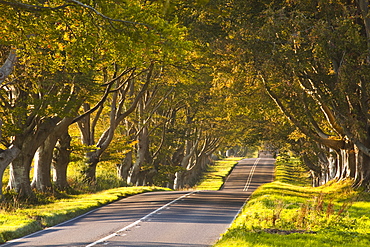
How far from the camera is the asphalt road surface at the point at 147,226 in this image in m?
12.9

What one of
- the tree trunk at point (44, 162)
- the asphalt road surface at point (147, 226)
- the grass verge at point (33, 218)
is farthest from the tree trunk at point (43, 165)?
the asphalt road surface at point (147, 226)

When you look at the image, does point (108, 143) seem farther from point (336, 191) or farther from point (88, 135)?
point (336, 191)

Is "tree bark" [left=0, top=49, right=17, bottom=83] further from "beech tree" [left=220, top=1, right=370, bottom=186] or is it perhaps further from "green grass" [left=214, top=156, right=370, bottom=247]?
"green grass" [left=214, top=156, right=370, bottom=247]

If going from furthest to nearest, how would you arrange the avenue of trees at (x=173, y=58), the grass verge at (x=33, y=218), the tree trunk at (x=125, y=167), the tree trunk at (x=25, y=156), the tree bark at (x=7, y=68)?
the tree trunk at (x=125, y=167) < the tree trunk at (x=25, y=156) < the tree bark at (x=7, y=68) < the avenue of trees at (x=173, y=58) < the grass verge at (x=33, y=218)

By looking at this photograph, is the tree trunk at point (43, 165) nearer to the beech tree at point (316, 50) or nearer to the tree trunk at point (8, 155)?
the tree trunk at point (8, 155)

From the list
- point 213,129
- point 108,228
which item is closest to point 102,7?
point 108,228

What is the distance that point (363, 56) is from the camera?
1844 centimetres

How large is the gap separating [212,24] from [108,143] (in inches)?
470

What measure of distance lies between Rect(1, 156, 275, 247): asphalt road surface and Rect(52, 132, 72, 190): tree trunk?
5871 mm

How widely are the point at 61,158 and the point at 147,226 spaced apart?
14219 mm

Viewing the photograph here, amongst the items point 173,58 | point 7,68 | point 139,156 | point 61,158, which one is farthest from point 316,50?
point 139,156

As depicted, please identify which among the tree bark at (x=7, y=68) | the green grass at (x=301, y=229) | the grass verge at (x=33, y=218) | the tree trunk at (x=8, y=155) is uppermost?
the tree bark at (x=7, y=68)

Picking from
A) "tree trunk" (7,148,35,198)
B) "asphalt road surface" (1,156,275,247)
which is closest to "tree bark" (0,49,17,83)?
"asphalt road surface" (1,156,275,247)

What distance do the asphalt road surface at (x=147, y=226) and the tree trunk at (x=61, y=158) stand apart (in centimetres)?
587
